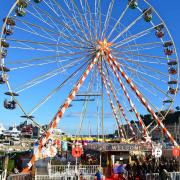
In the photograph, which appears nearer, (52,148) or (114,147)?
(52,148)

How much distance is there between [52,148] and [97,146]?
13.9 feet

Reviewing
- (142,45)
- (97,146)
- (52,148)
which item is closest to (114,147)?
(97,146)

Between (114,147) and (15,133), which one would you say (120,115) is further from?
(15,133)

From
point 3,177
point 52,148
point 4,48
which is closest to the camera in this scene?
point 3,177

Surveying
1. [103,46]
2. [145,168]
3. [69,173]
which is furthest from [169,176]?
[103,46]

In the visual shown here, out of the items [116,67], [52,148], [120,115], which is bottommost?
[52,148]

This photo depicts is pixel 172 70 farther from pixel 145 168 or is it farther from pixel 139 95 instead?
pixel 145 168

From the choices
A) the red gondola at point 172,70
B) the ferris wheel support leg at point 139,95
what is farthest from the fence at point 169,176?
the red gondola at point 172,70

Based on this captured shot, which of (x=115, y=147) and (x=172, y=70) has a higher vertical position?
(x=172, y=70)

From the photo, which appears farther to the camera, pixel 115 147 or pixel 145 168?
pixel 115 147

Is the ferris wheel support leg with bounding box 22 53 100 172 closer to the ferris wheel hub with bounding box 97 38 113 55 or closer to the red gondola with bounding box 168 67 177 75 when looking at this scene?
Result: the ferris wheel hub with bounding box 97 38 113 55

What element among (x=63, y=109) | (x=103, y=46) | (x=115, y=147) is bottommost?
(x=115, y=147)

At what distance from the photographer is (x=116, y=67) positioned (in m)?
28.1

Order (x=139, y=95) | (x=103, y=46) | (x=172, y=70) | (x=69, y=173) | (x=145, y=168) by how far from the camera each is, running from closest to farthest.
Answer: (x=69, y=173) < (x=145, y=168) < (x=103, y=46) < (x=139, y=95) < (x=172, y=70)
